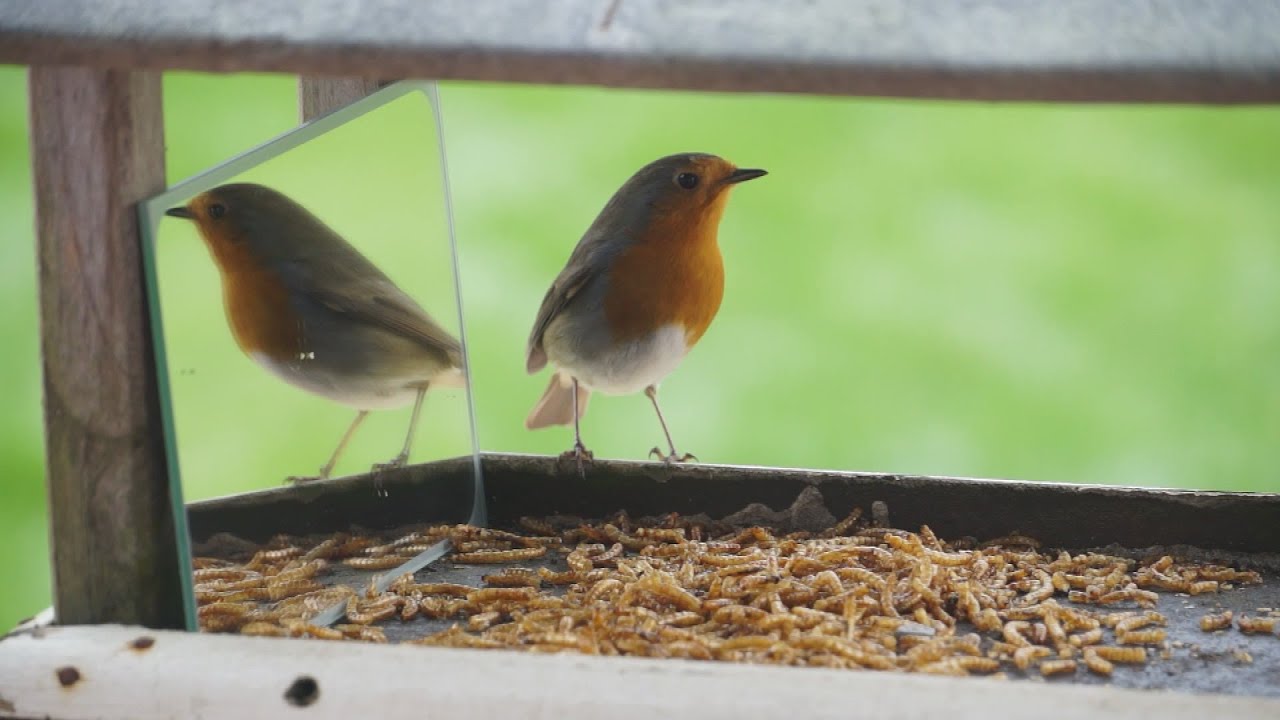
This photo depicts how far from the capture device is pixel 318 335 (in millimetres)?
2330

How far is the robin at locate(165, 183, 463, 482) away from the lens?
2.12 metres

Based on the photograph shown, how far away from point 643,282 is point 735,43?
4.26 feet

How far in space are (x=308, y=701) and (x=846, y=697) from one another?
0.66 metres

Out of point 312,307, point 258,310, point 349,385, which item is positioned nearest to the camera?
point 258,310

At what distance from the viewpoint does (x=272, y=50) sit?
166cm

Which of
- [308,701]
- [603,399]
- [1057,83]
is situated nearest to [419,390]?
[308,701]

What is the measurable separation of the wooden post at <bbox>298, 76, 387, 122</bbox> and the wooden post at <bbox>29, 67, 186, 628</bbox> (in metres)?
0.62

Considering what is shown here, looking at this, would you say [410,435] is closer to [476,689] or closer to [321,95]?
[321,95]

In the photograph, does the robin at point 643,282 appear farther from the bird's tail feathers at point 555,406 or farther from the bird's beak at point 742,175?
the bird's tail feathers at point 555,406

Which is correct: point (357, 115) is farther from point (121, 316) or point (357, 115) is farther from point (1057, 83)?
point (1057, 83)

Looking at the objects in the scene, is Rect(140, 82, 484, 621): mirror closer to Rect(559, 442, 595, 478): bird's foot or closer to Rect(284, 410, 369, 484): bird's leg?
Rect(284, 410, 369, 484): bird's leg

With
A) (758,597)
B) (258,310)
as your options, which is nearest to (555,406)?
(758,597)

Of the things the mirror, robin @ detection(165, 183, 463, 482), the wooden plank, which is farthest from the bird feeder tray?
the wooden plank

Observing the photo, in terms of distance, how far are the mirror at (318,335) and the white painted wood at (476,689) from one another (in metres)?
0.25
